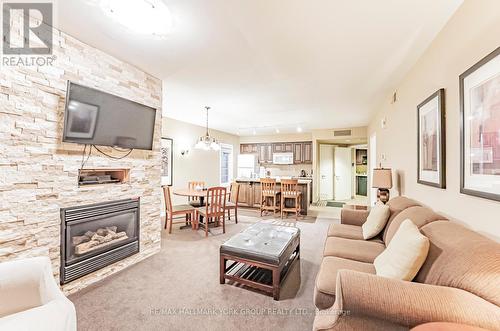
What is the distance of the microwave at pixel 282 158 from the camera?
301 inches

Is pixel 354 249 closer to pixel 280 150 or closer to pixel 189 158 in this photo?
pixel 189 158

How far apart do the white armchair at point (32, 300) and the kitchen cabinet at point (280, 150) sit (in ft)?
22.7

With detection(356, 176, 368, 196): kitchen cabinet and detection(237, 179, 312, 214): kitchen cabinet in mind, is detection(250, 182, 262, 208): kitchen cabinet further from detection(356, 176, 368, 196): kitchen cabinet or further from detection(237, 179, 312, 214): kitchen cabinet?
detection(356, 176, 368, 196): kitchen cabinet

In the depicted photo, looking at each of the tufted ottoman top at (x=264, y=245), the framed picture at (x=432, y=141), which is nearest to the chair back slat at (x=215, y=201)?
the tufted ottoman top at (x=264, y=245)

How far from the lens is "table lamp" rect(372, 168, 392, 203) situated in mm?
3174

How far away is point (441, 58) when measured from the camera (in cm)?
192

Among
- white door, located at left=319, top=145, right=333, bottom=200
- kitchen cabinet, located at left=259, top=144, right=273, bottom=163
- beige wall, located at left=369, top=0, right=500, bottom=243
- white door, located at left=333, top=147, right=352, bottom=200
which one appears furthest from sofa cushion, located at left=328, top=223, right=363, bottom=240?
white door, located at left=333, top=147, right=352, bottom=200

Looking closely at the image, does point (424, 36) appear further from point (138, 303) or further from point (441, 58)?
point (138, 303)

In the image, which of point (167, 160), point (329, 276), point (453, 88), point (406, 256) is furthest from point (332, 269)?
point (167, 160)

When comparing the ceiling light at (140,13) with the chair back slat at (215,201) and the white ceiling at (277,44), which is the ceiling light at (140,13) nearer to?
the white ceiling at (277,44)

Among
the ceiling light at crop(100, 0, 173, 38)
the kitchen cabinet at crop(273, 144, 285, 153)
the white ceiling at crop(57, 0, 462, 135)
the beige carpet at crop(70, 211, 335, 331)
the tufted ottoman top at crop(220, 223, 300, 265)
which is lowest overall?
the beige carpet at crop(70, 211, 335, 331)

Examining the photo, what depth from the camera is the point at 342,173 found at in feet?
26.8

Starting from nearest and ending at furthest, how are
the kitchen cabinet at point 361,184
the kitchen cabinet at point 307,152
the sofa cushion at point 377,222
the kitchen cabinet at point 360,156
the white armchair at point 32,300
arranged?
1. the white armchair at point 32,300
2. the sofa cushion at point 377,222
3. the kitchen cabinet at point 307,152
4. the kitchen cabinet at point 361,184
5. the kitchen cabinet at point 360,156

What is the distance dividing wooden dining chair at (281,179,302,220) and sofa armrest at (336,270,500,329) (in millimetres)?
3961
